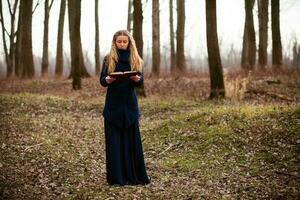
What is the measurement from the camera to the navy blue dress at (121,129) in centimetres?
689

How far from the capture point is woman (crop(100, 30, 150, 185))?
6.84m

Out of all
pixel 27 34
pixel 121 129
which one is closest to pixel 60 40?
pixel 27 34

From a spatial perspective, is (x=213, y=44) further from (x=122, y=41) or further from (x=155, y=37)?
(x=155, y=37)

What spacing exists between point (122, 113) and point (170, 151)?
3.00m

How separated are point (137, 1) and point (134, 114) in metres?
9.94

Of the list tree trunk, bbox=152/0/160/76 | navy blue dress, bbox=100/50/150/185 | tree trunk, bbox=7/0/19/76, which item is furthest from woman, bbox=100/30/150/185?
tree trunk, bbox=7/0/19/76

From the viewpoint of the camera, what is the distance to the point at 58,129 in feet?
38.3

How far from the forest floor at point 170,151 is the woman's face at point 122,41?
7.48 ft

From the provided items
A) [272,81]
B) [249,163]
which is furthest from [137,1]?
[249,163]

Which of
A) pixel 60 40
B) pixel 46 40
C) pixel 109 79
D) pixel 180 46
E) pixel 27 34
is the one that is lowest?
pixel 109 79

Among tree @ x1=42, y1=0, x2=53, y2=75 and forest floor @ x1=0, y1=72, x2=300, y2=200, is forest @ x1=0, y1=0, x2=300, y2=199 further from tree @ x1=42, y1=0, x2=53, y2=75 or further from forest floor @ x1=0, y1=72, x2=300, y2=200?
tree @ x1=42, y1=0, x2=53, y2=75

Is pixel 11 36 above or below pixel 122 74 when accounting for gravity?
above

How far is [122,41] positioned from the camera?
6.78 meters

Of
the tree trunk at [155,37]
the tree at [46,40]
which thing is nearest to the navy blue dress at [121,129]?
the tree trunk at [155,37]
